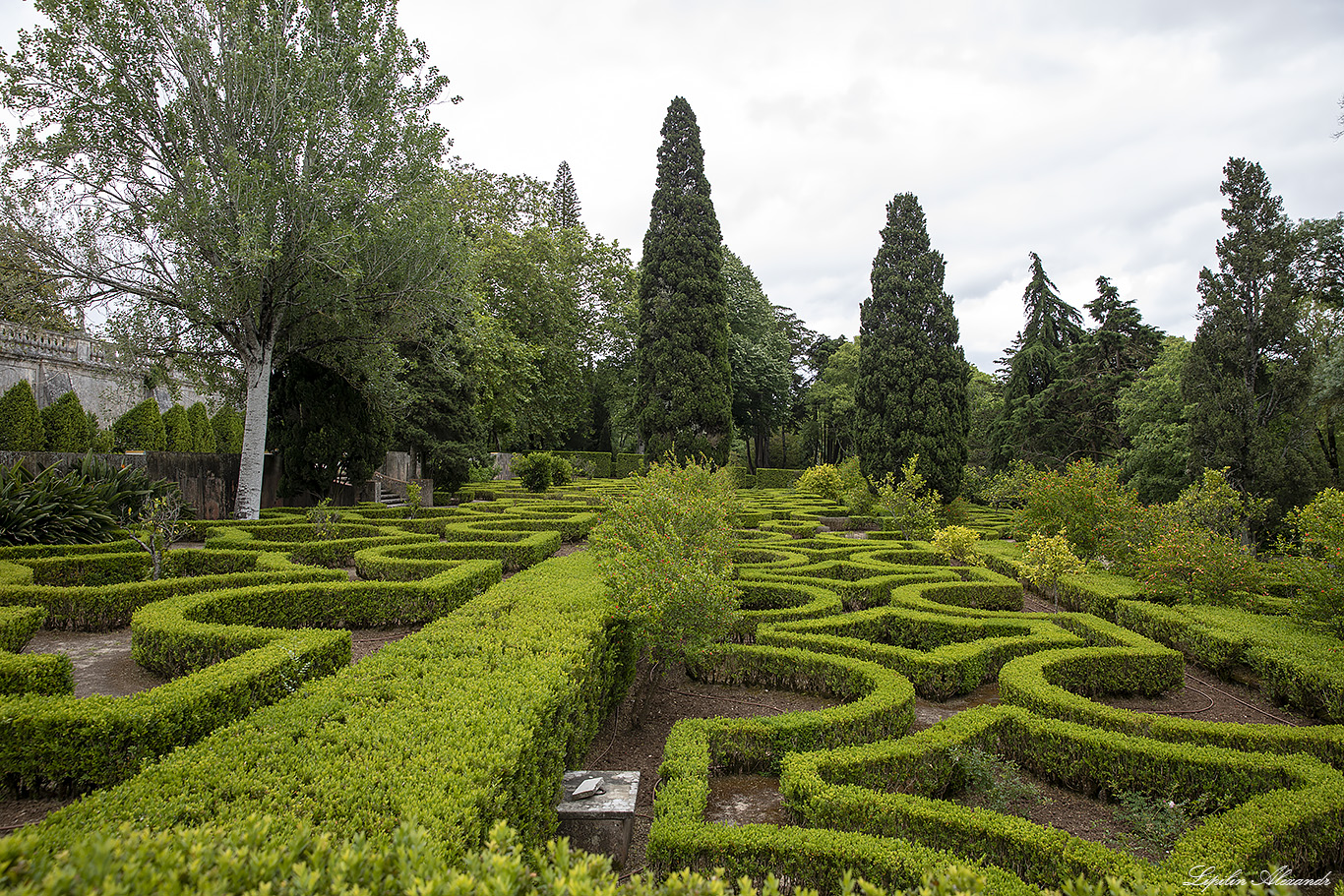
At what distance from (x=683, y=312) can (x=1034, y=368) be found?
16587mm

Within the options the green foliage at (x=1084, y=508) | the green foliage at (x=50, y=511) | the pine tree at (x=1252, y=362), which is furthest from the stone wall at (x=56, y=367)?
the pine tree at (x=1252, y=362)

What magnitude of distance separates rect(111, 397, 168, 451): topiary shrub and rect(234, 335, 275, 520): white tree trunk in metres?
6.75

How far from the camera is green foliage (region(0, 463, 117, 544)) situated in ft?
25.9

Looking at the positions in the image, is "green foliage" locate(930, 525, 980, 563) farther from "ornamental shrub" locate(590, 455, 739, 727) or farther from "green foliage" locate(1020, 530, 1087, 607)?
"ornamental shrub" locate(590, 455, 739, 727)

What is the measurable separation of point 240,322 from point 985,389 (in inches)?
1678

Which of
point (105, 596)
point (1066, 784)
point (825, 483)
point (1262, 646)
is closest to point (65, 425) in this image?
point (105, 596)

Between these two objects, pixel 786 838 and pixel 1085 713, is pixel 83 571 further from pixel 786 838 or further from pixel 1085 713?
pixel 1085 713

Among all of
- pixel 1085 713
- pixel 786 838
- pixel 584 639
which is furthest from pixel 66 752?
pixel 1085 713

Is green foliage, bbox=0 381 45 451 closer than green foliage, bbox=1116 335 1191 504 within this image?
Yes

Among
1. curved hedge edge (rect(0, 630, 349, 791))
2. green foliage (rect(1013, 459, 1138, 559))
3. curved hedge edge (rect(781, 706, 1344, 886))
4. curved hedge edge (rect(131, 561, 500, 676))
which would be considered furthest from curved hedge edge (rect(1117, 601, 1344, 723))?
curved hedge edge (rect(0, 630, 349, 791))

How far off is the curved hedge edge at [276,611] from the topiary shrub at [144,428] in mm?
13349

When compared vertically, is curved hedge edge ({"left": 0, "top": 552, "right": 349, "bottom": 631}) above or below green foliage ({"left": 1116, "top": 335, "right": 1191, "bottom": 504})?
below

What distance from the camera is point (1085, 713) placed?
164 inches

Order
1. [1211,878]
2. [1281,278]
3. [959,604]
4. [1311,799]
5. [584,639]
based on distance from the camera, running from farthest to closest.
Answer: [1281,278]
[959,604]
[584,639]
[1311,799]
[1211,878]
